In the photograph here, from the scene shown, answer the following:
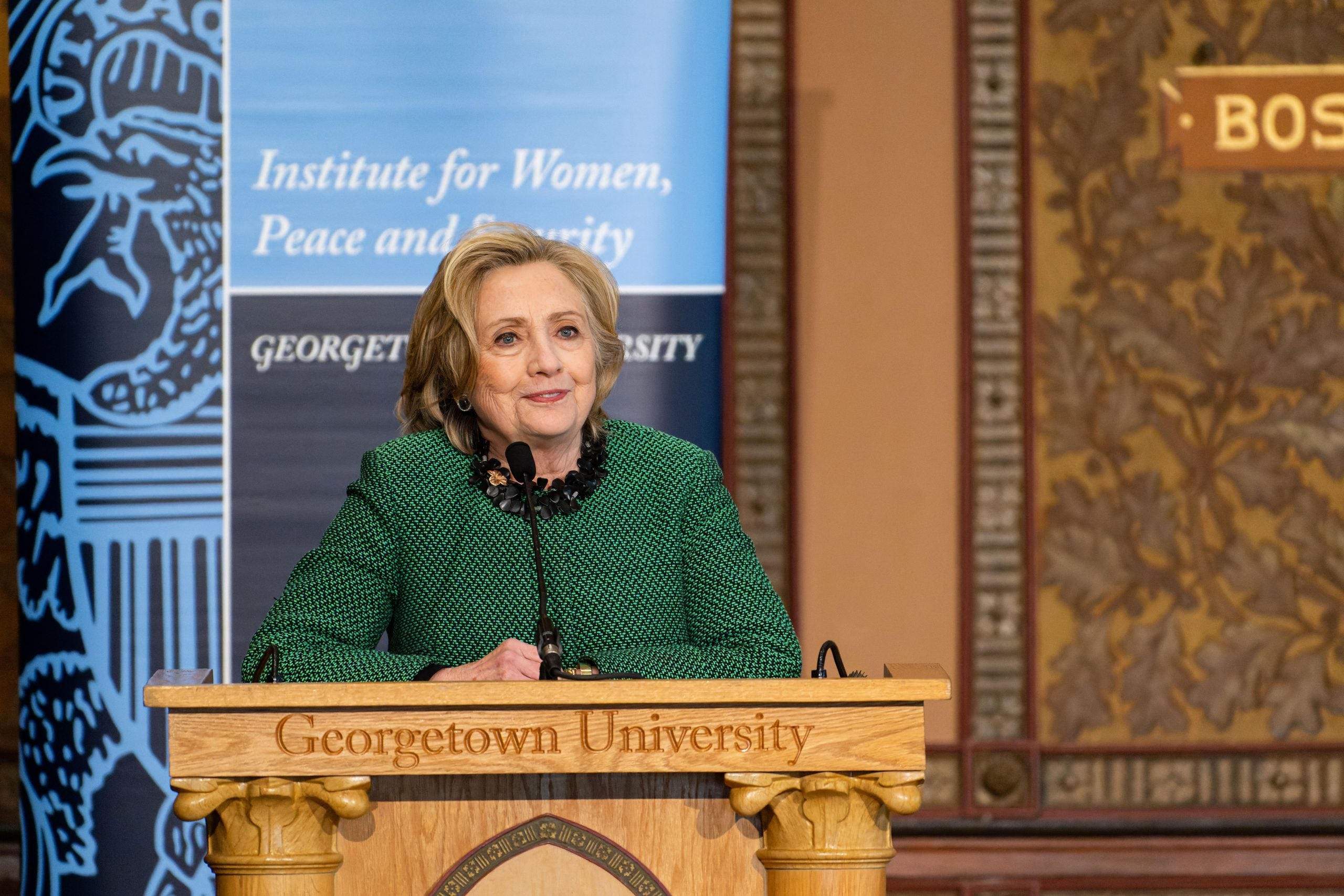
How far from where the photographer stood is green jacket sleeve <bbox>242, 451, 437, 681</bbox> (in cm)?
180

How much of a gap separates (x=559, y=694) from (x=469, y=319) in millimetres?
662

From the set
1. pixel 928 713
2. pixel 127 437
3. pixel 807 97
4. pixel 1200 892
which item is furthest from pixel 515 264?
pixel 1200 892

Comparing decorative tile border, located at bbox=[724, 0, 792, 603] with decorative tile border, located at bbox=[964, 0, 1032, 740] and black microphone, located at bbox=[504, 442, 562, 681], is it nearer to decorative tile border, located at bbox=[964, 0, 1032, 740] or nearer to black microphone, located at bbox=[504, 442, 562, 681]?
decorative tile border, located at bbox=[964, 0, 1032, 740]

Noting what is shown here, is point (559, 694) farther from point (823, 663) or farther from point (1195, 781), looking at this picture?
point (1195, 781)

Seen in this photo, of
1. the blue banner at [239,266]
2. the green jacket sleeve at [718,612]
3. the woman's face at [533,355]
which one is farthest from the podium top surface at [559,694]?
the blue banner at [239,266]

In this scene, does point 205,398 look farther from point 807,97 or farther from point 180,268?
point 807,97

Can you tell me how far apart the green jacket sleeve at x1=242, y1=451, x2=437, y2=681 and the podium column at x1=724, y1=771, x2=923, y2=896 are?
471mm

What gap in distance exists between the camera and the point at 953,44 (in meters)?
3.69

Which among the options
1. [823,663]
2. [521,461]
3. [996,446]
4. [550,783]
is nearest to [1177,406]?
[996,446]

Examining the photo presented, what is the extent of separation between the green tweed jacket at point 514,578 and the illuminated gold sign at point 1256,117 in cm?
220

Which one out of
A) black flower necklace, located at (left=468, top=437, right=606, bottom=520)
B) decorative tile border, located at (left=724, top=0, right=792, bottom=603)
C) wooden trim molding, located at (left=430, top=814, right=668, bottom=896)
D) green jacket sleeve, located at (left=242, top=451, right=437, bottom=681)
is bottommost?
wooden trim molding, located at (left=430, top=814, right=668, bottom=896)

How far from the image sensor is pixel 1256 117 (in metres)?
3.70

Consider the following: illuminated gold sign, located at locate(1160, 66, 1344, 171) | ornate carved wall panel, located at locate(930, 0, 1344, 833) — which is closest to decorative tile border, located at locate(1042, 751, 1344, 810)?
ornate carved wall panel, located at locate(930, 0, 1344, 833)

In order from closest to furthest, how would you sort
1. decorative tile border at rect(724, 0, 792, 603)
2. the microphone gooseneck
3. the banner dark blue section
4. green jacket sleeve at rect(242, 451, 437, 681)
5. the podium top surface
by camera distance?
the podium top surface, the microphone gooseneck, green jacket sleeve at rect(242, 451, 437, 681), the banner dark blue section, decorative tile border at rect(724, 0, 792, 603)
